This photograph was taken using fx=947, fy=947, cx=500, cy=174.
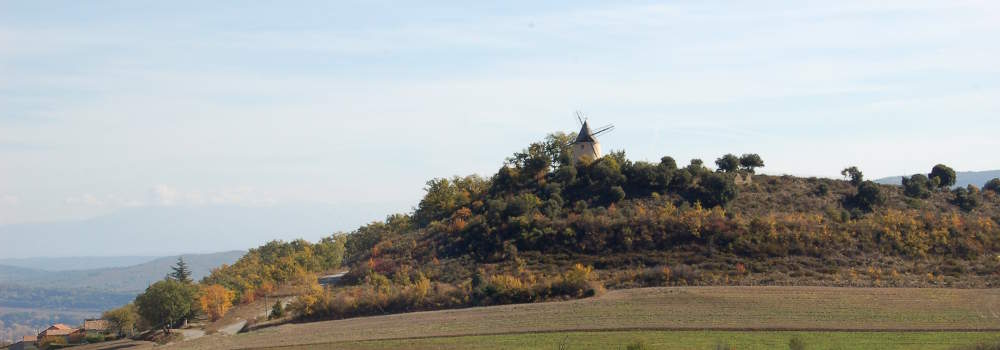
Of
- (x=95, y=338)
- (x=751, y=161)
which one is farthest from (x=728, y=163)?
(x=95, y=338)

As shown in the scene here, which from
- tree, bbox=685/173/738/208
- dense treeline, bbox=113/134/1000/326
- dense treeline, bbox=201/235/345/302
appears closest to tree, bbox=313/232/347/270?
dense treeline, bbox=201/235/345/302

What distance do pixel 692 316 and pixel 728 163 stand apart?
34.4 metres

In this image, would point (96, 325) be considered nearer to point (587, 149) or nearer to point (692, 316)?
point (587, 149)

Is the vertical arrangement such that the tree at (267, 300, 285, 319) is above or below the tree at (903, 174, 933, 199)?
below

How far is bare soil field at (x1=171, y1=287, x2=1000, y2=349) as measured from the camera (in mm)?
45906

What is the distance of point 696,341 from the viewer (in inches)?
1649

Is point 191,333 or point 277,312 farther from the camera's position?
point 191,333

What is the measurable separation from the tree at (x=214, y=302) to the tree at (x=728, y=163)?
4151cm

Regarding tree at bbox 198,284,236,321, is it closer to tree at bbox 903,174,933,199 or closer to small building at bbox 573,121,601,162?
small building at bbox 573,121,601,162

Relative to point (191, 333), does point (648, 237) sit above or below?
above

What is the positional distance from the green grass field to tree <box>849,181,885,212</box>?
32.4 metres

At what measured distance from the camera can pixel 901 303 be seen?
166 ft

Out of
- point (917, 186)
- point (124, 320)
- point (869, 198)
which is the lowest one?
point (124, 320)

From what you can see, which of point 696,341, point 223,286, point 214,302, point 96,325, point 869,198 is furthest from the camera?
point 96,325
